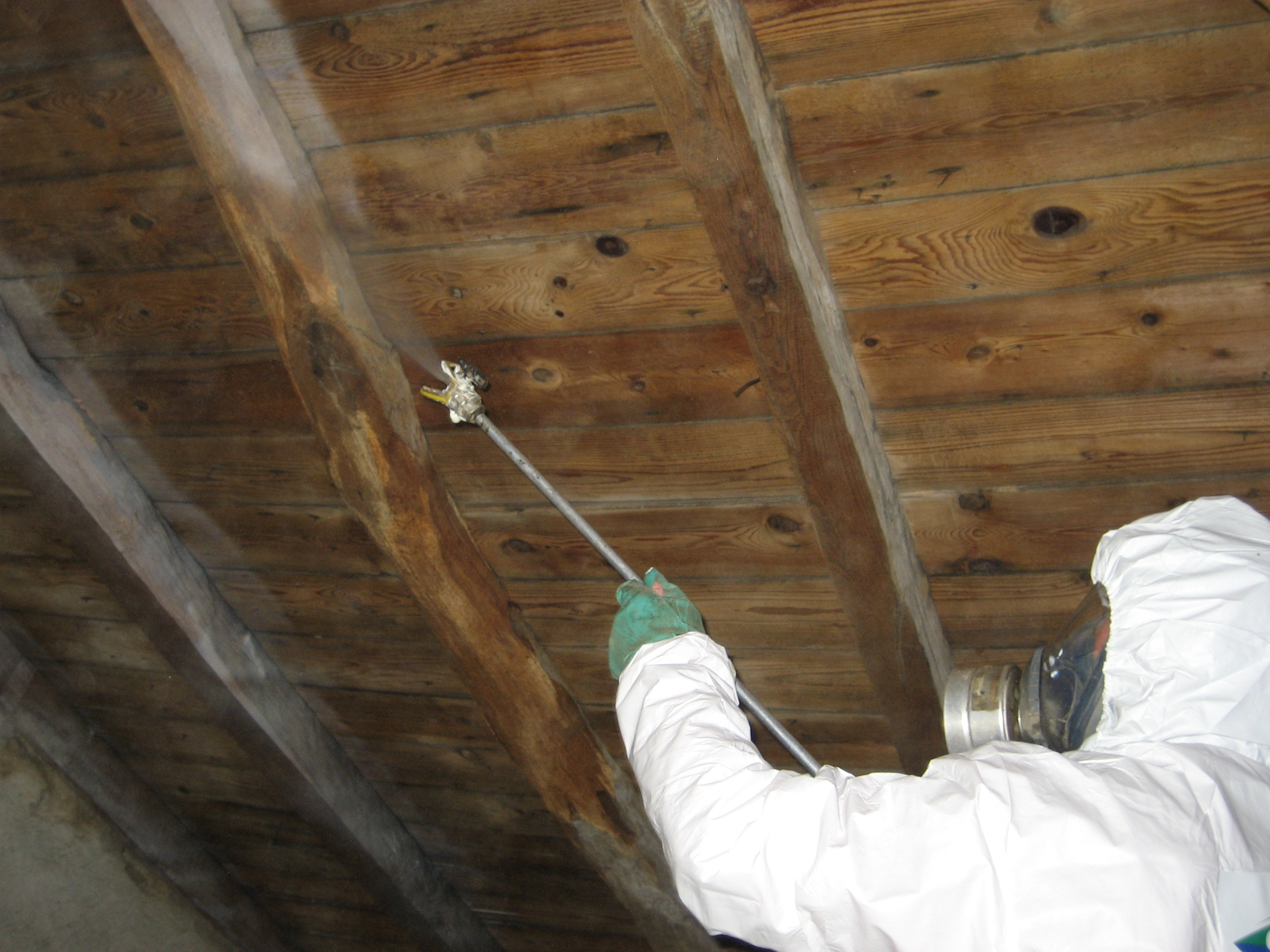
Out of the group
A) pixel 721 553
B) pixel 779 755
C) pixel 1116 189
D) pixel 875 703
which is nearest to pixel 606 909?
pixel 779 755

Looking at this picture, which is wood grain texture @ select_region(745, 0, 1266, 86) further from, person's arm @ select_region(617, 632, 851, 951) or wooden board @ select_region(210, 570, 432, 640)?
wooden board @ select_region(210, 570, 432, 640)

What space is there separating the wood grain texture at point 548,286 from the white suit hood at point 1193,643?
24.5 inches

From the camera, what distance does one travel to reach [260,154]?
126 cm

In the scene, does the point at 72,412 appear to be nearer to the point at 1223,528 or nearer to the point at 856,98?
the point at 856,98

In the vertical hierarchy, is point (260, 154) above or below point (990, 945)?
above

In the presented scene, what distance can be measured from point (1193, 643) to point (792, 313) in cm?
55

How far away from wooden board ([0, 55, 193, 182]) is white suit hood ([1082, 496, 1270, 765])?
141 centimetres

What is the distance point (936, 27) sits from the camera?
3.45ft

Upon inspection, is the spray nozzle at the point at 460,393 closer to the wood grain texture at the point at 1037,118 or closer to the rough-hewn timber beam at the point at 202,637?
the wood grain texture at the point at 1037,118

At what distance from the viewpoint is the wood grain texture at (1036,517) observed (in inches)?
52.5

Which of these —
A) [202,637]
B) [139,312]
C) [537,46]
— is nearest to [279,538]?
[202,637]

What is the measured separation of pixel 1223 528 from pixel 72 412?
1831mm

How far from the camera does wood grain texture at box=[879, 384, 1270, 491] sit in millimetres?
1255

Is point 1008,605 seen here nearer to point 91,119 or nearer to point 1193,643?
point 1193,643
